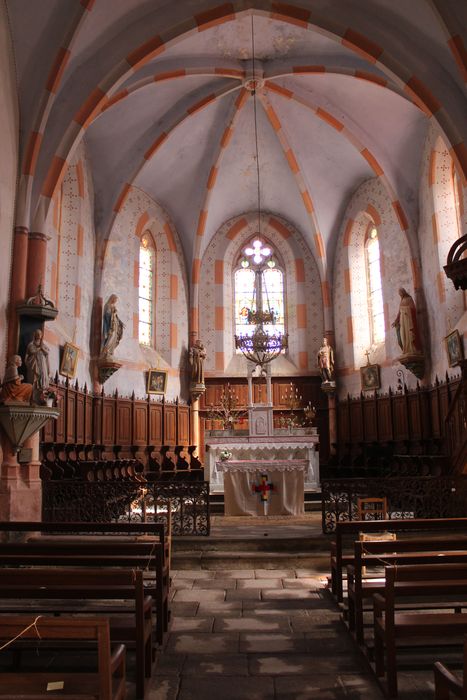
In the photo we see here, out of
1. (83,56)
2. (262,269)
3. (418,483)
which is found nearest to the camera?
(418,483)

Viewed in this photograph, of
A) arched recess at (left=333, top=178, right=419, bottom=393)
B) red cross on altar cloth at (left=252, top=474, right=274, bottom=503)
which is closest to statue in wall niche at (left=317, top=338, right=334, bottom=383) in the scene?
arched recess at (left=333, top=178, right=419, bottom=393)

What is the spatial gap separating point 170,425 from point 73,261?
663cm

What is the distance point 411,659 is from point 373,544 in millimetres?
1015

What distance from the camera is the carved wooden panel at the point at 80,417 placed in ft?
53.5

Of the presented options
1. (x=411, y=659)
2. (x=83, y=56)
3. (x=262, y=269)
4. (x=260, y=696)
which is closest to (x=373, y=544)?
(x=411, y=659)

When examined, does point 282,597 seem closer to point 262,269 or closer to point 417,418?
point 417,418

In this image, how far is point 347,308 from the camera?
843 inches

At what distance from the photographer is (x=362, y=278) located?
21250 millimetres

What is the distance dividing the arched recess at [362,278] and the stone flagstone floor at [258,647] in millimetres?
12526

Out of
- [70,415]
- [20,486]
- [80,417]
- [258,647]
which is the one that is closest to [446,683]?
[258,647]

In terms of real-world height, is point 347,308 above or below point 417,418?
above

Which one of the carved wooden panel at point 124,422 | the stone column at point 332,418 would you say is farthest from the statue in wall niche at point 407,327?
the carved wooden panel at point 124,422

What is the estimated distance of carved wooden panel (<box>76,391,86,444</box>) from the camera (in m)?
16.3

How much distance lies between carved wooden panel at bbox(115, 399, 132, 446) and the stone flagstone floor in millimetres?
10811
